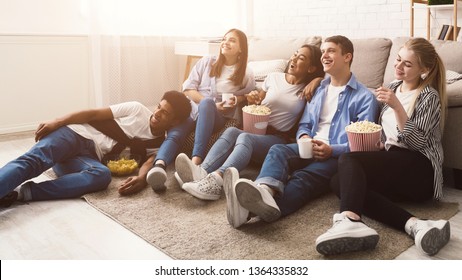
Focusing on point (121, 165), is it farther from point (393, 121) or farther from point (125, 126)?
point (393, 121)

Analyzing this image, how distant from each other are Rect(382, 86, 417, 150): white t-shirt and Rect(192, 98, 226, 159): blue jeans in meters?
0.84

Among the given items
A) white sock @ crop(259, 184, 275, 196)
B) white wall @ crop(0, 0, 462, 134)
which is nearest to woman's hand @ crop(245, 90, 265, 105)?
white sock @ crop(259, 184, 275, 196)

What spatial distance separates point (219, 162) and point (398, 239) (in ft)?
2.79

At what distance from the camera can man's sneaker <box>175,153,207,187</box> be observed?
201cm

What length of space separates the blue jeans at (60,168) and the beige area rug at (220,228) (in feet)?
0.24

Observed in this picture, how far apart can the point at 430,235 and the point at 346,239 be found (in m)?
0.28

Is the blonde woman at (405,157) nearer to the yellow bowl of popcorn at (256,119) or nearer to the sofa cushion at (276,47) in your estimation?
the yellow bowl of popcorn at (256,119)

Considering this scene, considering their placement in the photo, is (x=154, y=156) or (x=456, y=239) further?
(x=154, y=156)

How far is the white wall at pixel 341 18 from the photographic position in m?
3.56

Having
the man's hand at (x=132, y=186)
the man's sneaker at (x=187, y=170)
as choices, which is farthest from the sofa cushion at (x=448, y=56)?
the man's hand at (x=132, y=186)

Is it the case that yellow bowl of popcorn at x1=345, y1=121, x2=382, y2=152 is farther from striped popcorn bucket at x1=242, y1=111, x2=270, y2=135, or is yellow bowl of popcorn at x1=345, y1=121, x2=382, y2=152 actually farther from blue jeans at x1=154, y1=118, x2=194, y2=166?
blue jeans at x1=154, y1=118, x2=194, y2=166

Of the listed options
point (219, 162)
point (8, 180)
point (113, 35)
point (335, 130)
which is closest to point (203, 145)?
point (219, 162)

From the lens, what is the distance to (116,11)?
3.61m
